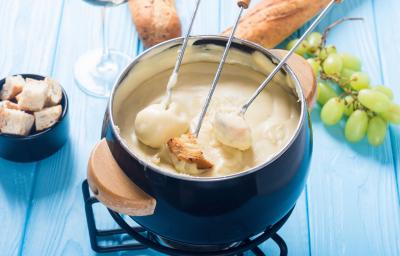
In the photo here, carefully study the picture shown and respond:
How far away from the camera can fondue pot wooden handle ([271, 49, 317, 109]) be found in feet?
3.59

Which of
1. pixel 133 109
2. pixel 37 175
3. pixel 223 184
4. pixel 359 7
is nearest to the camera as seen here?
pixel 223 184

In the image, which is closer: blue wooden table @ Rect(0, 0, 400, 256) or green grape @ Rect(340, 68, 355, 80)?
blue wooden table @ Rect(0, 0, 400, 256)

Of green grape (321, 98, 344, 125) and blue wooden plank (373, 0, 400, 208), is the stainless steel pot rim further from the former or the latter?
blue wooden plank (373, 0, 400, 208)

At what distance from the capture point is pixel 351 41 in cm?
167

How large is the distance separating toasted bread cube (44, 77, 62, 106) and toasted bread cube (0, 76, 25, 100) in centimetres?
6

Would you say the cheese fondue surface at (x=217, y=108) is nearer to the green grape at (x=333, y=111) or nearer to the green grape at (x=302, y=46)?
the green grape at (x=333, y=111)

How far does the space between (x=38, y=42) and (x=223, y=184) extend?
3.00 feet

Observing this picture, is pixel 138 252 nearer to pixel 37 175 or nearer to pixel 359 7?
pixel 37 175

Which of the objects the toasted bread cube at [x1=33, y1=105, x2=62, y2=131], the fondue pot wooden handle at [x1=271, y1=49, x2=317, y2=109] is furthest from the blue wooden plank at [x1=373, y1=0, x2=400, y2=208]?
the toasted bread cube at [x1=33, y1=105, x2=62, y2=131]

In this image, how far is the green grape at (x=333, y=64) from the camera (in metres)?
1.49

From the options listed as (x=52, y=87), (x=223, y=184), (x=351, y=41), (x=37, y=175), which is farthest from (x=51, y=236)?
(x=351, y=41)

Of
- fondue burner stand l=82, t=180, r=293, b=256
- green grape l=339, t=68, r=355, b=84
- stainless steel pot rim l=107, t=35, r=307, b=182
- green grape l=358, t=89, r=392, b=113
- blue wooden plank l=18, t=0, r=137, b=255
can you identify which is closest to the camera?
stainless steel pot rim l=107, t=35, r=307, b=182

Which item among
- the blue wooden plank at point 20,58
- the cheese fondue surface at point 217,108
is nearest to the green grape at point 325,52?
the cheese fondue surface at point 217,108

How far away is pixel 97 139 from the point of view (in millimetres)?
1469
